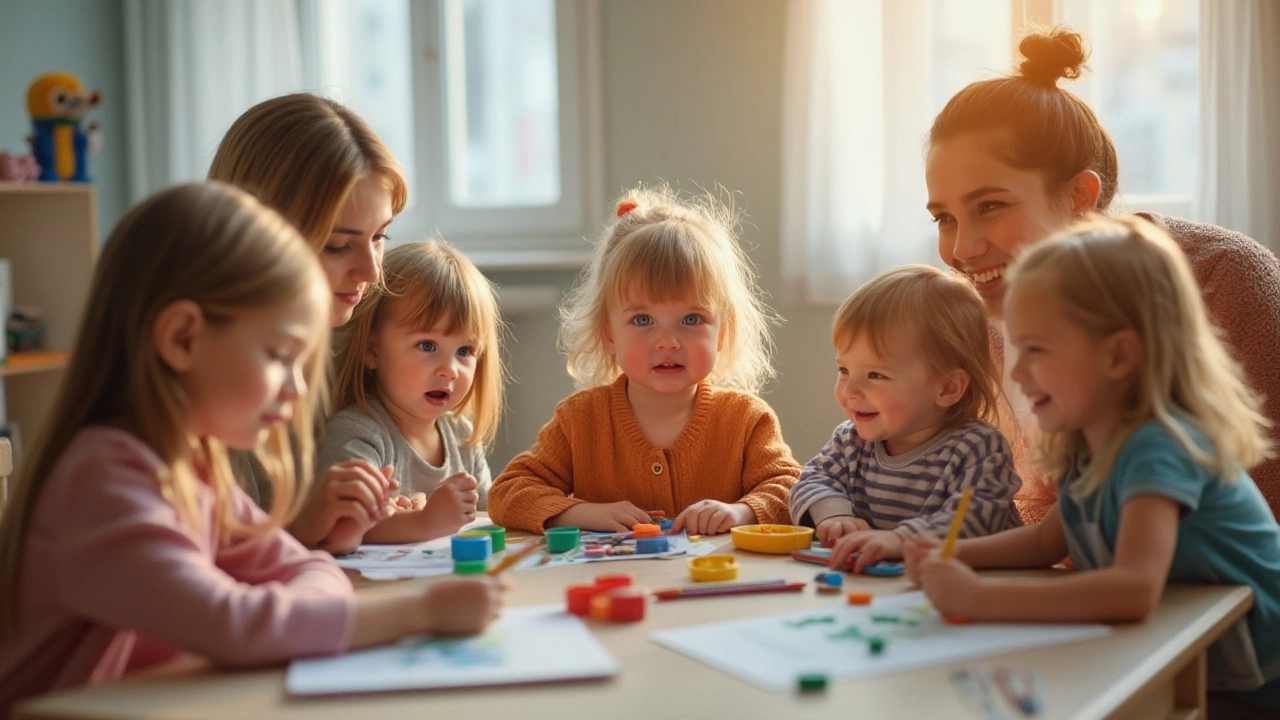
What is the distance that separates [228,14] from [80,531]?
3.01m

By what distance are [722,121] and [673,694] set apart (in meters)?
2.49

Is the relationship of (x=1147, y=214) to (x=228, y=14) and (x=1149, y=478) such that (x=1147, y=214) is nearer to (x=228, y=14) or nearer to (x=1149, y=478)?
(x=1149, y=478)

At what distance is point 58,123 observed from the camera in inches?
123

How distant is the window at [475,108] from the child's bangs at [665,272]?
1653 mm

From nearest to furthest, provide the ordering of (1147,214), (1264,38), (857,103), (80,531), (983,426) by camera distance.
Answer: (80,531) → (983,426) → (1147,214) → (1264,38) → (857,103)

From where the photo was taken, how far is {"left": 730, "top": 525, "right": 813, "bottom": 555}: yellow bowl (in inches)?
54.9

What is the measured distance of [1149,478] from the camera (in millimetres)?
1106

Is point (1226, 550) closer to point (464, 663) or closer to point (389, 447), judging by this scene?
point (464, 663)

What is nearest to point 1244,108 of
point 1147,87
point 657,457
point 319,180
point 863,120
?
point 1147,87

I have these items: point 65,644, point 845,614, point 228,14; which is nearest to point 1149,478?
point 845,614

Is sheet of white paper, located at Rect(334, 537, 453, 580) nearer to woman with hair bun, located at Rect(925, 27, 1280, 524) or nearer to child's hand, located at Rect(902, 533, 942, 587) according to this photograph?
child's hand, located at Rect(902, 533, 942, 587)

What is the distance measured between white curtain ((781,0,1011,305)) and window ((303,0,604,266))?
25.9 inches

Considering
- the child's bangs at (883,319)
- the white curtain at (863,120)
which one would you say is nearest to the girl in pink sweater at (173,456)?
the child's bangs at (883,319)

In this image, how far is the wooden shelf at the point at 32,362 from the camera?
300cm
